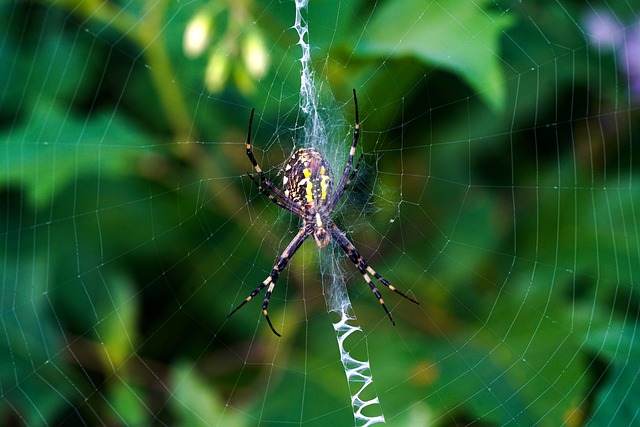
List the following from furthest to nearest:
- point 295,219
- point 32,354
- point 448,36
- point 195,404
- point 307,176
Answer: point 295,219
point 32,354
point 307,176
point 195,404
point 448,36

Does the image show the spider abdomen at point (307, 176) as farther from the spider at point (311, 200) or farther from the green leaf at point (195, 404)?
the green leaf at point (195, 404)

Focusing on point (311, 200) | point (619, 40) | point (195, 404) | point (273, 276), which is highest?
point (619, 40)

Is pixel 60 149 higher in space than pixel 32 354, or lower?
higher

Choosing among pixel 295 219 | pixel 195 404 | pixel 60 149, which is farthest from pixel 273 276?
pixel 60 149

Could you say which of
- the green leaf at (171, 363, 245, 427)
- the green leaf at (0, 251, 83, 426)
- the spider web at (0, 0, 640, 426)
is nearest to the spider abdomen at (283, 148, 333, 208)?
the spider web at (0, 0, 640, 426)

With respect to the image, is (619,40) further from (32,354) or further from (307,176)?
(32,354)

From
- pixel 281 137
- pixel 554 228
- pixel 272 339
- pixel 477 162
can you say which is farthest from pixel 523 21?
pixel 272 339

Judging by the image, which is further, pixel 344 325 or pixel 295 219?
pixel 295 219
